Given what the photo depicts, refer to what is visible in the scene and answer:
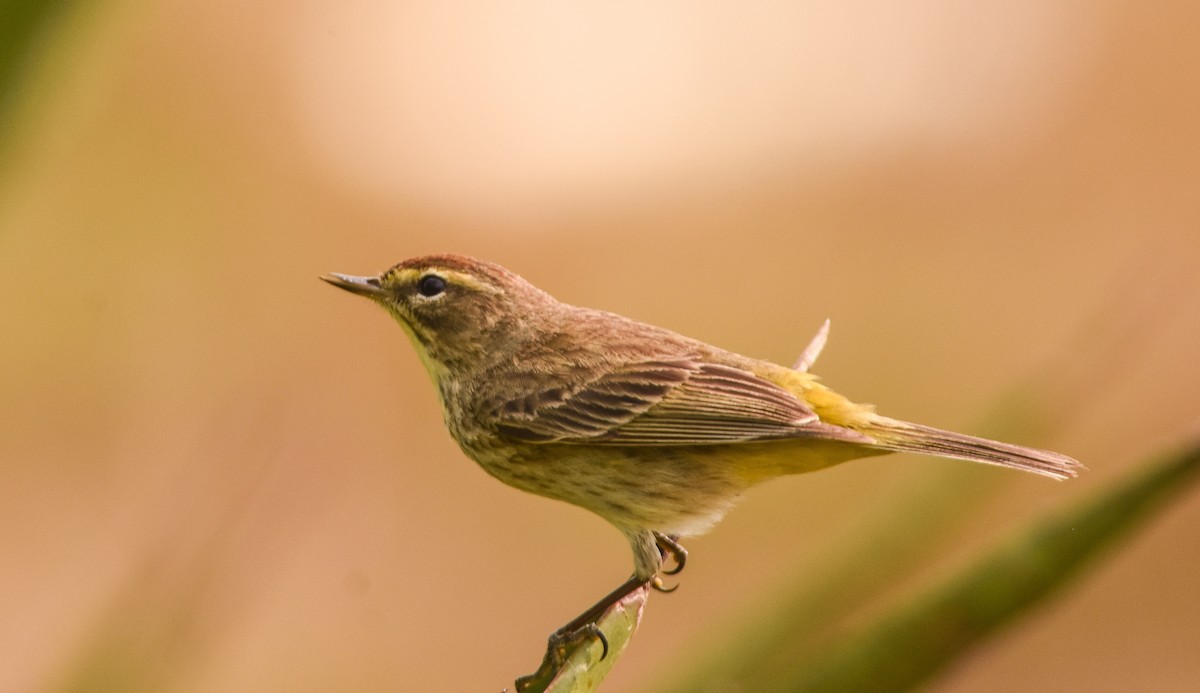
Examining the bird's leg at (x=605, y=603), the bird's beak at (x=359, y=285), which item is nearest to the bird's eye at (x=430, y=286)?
the bird's beak at (x=359, y=285)

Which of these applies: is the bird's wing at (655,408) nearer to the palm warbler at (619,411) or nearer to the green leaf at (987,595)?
the palm warbler at (619,411)

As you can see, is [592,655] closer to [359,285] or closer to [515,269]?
[359,285]

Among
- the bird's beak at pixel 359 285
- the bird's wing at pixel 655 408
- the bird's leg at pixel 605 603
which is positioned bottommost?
the bird's leg at pixel 605 603

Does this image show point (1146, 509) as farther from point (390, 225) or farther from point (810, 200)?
point (810, 200)

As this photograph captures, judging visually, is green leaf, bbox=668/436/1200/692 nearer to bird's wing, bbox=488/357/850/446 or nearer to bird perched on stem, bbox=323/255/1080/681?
bird perched on stem, bbox=323/255/1080/681

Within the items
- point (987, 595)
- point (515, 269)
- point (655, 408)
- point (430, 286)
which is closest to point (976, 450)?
point (655, 408)

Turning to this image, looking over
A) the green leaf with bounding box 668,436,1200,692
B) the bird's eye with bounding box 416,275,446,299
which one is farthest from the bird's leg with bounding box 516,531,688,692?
the bird's eye with bounding box 416,275,446,299
